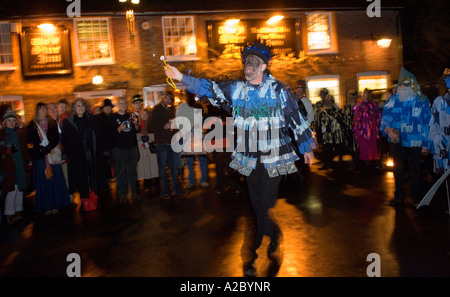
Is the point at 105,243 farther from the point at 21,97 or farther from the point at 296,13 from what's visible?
the point at 296,13

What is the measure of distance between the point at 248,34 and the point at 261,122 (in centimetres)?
1323

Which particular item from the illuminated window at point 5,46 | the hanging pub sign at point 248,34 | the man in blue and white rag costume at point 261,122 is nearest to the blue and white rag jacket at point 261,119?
the man in blue and white rag costume at point 261,122

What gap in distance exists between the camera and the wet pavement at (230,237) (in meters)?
4.46

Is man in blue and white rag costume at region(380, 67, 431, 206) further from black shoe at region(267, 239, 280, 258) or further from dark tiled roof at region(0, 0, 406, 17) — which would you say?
dark tiled roof at region(0, 0, 406, 17)

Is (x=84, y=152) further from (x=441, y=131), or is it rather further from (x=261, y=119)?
(x=441, y=131)

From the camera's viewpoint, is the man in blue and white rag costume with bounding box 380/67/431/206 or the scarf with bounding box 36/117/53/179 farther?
the scarf with bounding box 36/117/53/179

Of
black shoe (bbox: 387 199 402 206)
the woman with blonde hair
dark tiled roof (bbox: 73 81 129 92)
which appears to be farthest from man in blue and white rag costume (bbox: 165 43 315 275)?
dark tiled roof (bbox: 73 81 129 92)

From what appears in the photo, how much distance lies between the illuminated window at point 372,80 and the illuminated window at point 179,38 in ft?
23.4

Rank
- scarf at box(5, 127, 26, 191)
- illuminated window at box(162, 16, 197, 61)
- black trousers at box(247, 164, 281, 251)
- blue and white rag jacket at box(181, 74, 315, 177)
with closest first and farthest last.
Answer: blue and white rag jacket at box(181, 74, 315, 177)
black trousers at box(247, 164, 281, 251)
scarf at box(5, 127, 26, 191)
illuminated window at box(162, 16, 197, 61)

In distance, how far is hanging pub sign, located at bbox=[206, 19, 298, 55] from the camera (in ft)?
54.4

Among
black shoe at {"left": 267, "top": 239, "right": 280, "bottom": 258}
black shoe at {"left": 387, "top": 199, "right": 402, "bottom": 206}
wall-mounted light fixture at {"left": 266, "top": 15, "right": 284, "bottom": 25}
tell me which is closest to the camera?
black shoe at {"left": 267, "top": 239, "right": 280, "bottom": 258}

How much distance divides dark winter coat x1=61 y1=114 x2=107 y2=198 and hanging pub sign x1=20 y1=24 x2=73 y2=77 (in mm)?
8830

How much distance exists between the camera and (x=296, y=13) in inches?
683

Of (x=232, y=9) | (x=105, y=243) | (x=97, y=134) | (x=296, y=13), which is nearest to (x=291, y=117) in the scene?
(x=105, y=243)
